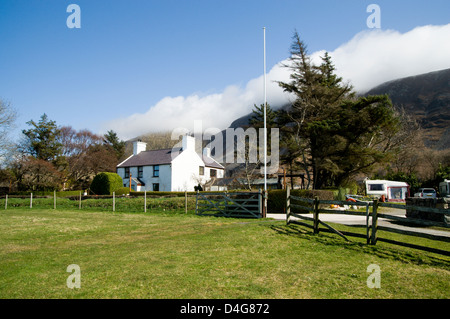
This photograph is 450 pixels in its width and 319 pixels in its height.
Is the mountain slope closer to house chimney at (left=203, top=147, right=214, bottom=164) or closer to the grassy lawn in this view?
house chimney at (left=203, top=147, right=214, bottom=164)

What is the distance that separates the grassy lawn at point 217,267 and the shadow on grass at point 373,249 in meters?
0.02

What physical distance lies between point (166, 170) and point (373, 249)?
127 feet

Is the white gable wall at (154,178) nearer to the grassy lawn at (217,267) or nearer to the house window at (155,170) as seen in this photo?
the house window at (155,170)

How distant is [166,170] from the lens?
148 feet

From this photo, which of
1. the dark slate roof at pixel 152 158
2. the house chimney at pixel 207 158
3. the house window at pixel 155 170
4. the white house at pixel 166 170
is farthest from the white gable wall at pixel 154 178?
the house chimney at pixel 207 158

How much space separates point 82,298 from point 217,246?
15.0 feet

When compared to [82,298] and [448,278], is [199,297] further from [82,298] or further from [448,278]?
[448,278]

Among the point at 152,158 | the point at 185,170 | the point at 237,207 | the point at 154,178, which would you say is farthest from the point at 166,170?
the point at 237,207

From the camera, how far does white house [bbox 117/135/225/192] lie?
4503 cm

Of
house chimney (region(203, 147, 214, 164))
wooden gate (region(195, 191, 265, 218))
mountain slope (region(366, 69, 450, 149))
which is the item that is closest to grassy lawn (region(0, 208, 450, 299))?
wooden gate (region(195, 191, 265, 218))

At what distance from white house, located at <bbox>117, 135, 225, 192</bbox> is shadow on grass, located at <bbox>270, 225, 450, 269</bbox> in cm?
3458

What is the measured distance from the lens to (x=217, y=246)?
347 inches

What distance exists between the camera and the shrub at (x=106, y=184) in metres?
40.7

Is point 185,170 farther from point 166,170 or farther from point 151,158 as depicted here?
point 151,158
